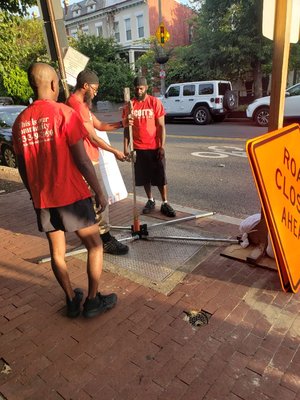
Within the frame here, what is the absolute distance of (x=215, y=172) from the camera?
7355 millimetres

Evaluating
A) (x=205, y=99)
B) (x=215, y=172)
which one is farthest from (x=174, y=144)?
(x=205, y=99)

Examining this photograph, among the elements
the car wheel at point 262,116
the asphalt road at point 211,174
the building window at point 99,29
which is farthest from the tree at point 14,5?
the building window at point 99,29

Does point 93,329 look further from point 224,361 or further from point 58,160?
point 58,160

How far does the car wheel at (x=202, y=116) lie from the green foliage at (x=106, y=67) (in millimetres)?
11598

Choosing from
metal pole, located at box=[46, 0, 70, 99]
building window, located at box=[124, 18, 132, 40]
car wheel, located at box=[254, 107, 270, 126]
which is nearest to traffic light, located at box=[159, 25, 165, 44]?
car wheel, located at box=[254, 107, 270, 126]

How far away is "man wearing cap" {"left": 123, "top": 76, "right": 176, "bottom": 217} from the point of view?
455cm

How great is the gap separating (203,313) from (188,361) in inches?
20.7

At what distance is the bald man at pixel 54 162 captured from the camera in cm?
225

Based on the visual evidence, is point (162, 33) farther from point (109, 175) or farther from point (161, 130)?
point (109, 175)

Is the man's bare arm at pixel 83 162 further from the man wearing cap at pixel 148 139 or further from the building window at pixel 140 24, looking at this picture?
the building window at pixel 140 24

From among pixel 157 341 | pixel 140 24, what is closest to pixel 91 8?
pixel 140 24

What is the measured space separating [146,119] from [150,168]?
27.9 inches

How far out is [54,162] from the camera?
2299mm

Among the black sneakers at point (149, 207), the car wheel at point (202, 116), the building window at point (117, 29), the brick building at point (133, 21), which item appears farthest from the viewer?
the building window at point (117, 29)
